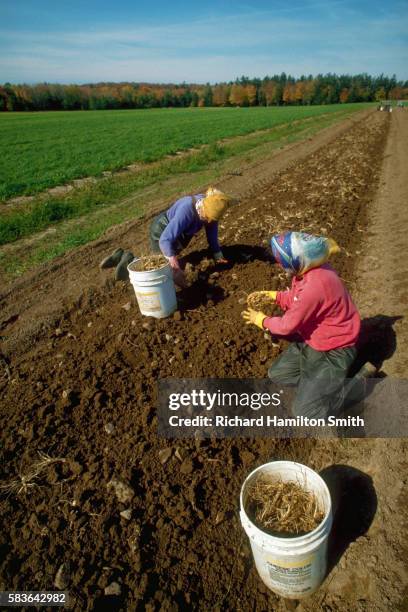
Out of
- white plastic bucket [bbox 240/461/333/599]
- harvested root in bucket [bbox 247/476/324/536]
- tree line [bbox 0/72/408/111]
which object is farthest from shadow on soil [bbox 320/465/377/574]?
tree line [bbox 0/72/408/111]

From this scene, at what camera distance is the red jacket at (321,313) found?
→ 2863 millimetres

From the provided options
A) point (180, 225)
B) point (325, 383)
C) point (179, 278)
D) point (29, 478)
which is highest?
point (180, 225)

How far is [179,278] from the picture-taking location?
4.75 m

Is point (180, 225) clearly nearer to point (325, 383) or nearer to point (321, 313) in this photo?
point (321, 313)

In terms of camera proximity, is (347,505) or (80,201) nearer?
(347,505)

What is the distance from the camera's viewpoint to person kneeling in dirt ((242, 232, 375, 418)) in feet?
9.06

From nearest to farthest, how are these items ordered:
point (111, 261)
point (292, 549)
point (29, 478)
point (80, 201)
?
point (292, 549)
point (29, 478)
point (111, 261)
point (80, 201)

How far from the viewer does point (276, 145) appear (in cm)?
1908

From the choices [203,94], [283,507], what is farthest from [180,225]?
[203,94]

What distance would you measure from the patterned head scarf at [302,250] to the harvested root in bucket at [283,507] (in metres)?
1.53

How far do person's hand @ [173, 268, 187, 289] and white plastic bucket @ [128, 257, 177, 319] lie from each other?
388 mm

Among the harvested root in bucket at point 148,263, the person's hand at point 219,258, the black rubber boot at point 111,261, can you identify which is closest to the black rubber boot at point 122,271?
the black rubber boot at point 111,261

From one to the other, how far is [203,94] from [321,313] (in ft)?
372

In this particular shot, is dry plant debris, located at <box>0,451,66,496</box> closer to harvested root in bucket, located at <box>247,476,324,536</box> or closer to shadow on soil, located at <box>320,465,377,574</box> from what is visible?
harvested root in bucket, located at <box>247,476,324,536</box>
